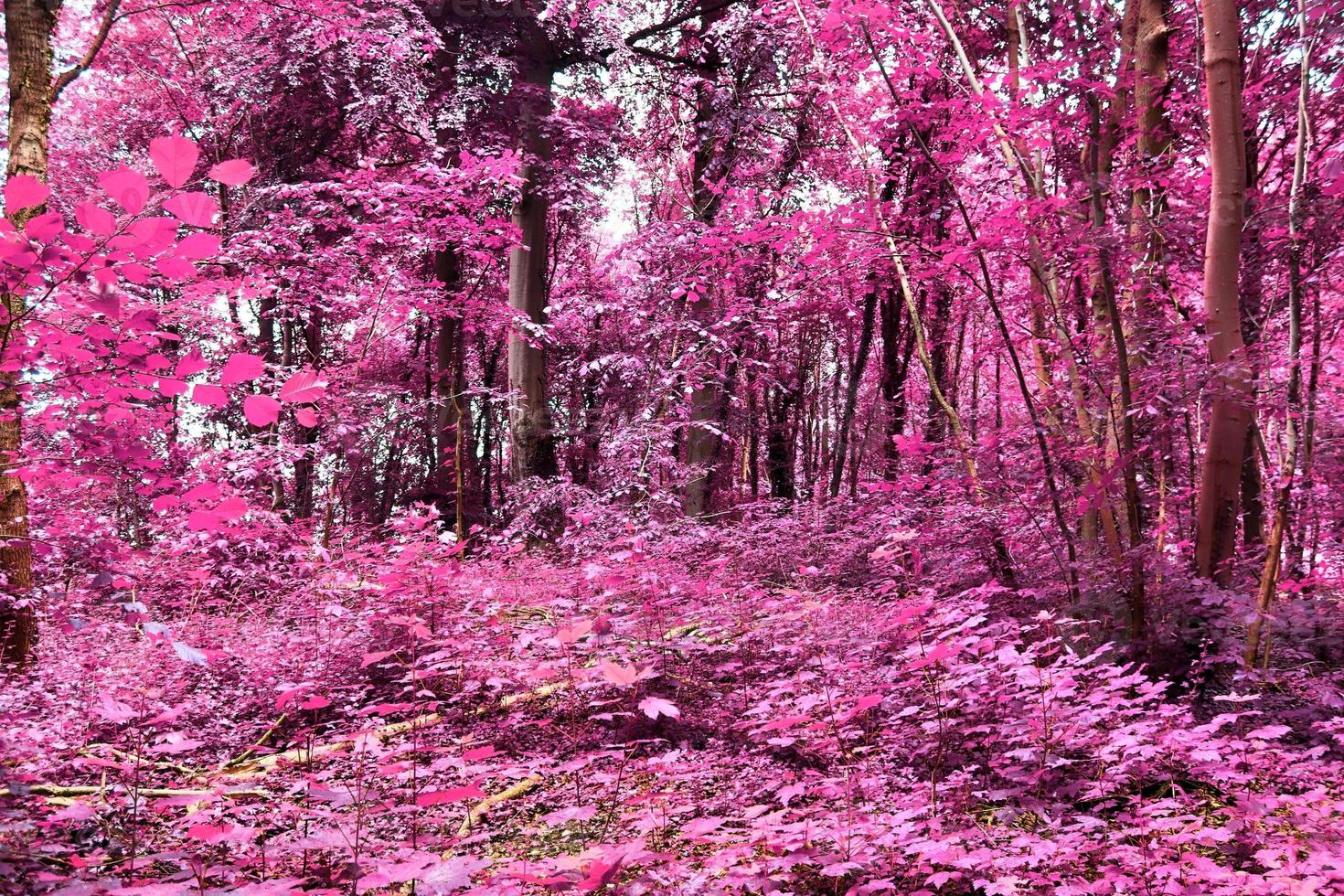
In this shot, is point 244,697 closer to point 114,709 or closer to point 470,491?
point 114,709

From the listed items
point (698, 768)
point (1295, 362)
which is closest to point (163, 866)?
point (698, 768)

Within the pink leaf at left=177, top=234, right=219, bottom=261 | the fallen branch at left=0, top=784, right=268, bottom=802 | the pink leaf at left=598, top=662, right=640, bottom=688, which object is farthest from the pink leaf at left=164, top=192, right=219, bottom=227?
the fallen branch at left=0, top=784, right=268, bottom=802

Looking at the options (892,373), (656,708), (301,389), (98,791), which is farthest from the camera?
(892,373)

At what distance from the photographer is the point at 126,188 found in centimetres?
152

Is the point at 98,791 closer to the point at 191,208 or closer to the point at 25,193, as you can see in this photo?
the point at 25,193

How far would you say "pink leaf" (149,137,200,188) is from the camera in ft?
4.80

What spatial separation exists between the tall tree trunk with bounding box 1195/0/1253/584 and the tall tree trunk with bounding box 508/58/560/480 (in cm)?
642

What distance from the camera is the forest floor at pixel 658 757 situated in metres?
1.93

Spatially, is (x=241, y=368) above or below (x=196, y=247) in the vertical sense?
below

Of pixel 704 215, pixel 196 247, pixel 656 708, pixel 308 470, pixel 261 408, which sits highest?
pixel 704 215

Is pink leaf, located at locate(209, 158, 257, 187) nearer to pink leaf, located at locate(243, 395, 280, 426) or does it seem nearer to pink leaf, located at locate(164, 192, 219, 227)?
pink leaf, located at locate(164, 192, 219, 227)

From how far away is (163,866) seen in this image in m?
2.41

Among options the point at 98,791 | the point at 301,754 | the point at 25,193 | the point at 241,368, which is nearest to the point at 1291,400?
the point at 241,368

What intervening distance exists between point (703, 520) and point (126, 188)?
726cm
